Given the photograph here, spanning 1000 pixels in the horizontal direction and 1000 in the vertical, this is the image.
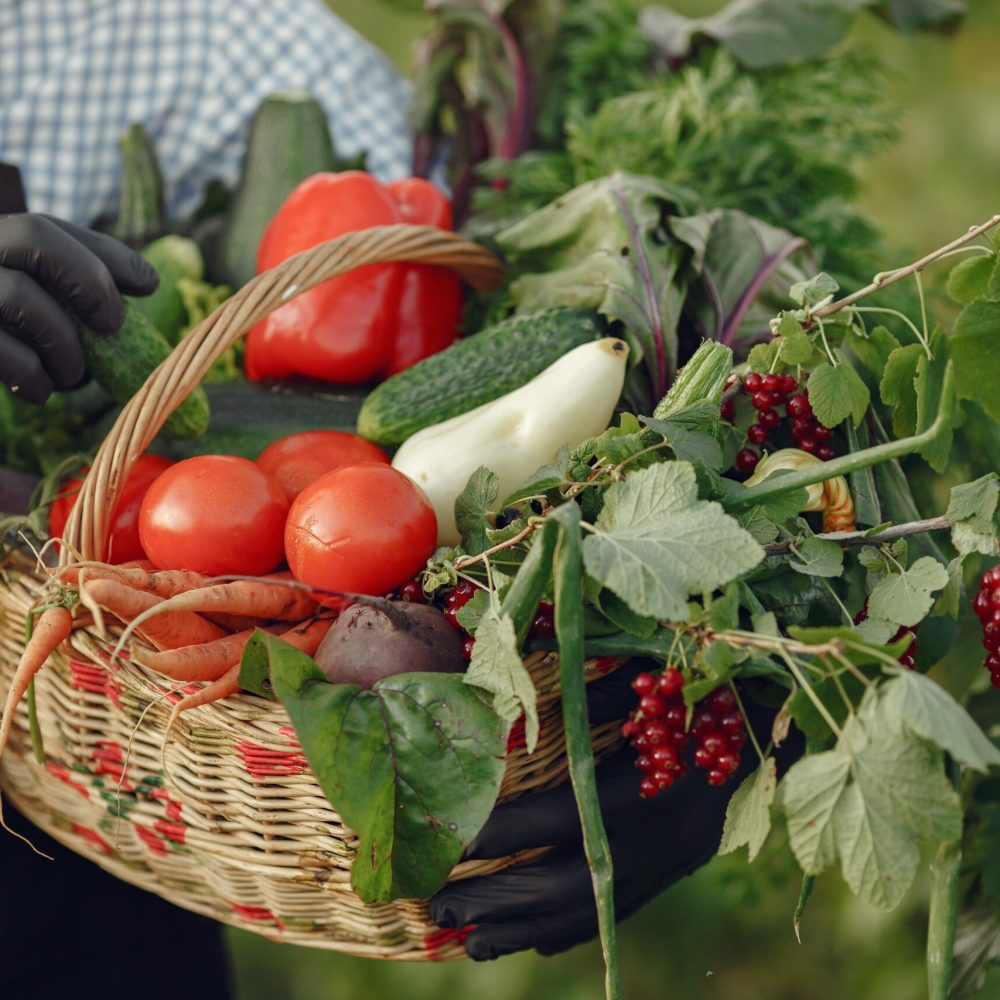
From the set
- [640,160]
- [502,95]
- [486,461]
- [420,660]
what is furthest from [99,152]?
[420,660]

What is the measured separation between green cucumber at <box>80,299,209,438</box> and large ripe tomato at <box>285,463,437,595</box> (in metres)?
0.21

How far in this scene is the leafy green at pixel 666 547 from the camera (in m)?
0.58

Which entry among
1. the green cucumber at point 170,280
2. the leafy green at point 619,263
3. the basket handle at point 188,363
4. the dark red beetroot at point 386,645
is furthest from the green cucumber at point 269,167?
the dark red beetroot at point 386,645

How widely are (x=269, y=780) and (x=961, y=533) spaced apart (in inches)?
18.3

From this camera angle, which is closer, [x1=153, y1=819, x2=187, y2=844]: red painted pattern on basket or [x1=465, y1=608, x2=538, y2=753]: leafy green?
[x1=465, y1=608, x2=538, y2=753]: leafy green

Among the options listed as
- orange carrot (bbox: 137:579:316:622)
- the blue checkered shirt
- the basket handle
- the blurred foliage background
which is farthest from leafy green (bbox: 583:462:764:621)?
the blue checkered shirt

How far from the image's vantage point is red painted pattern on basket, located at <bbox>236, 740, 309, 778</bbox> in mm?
703

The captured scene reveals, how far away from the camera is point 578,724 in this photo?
597mm

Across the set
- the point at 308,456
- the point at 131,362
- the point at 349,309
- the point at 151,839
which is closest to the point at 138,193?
the point at 349,309

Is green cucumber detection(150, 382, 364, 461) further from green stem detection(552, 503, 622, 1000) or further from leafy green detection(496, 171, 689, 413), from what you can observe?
green stem detection(552, 503, 622, 1000)

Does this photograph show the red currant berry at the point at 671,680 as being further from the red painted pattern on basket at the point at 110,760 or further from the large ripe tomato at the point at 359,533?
the red painted pattern on basket at the point at 110,760

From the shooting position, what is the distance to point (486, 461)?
34.7 inches

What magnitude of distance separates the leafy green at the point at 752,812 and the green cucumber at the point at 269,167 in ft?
3.06

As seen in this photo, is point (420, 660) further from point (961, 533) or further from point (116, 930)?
point (116, 930)
